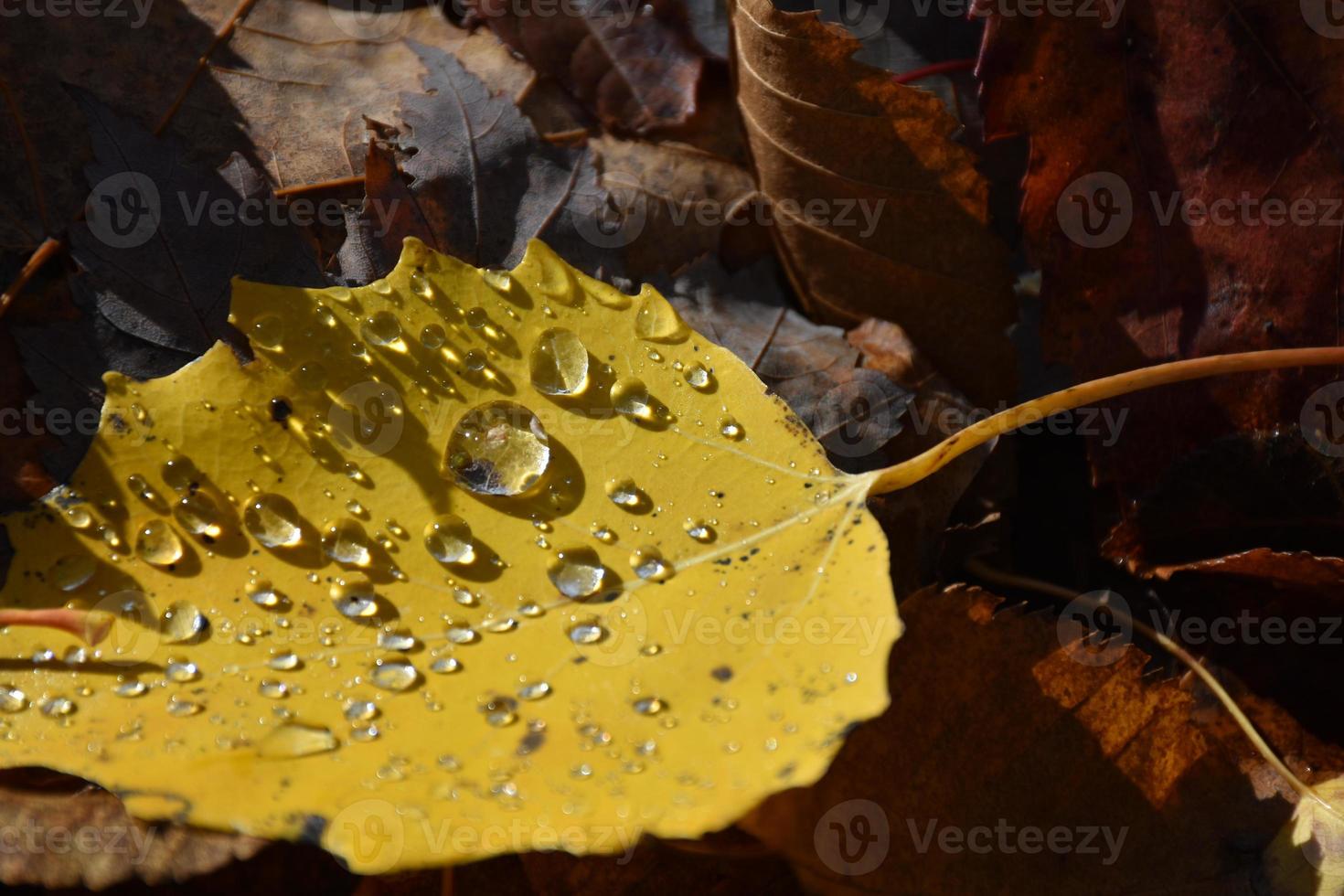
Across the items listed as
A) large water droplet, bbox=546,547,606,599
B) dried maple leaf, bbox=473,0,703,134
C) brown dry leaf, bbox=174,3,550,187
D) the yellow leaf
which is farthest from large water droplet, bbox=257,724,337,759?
dried maple leaf, bbox=473,0,703,134

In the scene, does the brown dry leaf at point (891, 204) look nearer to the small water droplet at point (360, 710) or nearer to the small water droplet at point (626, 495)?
the small water droplet at point (626, 495)

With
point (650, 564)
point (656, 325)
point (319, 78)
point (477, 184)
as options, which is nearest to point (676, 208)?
point (477, 184)

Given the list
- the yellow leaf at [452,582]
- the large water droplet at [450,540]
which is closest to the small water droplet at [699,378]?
the yellow leaf at [452,582]

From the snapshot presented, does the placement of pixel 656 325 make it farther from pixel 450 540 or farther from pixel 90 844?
pixel 90 844

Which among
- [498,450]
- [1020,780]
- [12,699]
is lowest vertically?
[1020,780]

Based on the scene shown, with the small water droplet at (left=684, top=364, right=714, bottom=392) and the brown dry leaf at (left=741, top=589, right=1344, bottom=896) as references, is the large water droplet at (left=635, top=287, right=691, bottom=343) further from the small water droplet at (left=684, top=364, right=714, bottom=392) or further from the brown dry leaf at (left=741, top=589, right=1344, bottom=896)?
the brown dry leaf at (left=741, top=589, right=1344, bottom=896)

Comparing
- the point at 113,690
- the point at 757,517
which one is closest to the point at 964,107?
the point at 757,517
